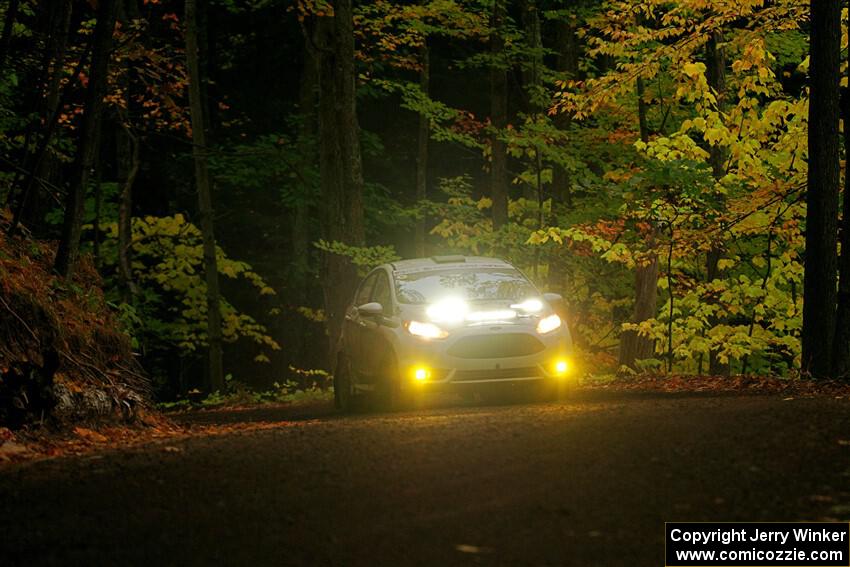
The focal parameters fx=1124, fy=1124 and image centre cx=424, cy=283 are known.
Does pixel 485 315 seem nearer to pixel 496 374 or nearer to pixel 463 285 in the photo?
pixel 496 374

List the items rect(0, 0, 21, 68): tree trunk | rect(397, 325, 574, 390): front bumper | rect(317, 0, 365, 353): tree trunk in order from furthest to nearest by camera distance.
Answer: rect(317, 0, 365, 353): tree trunk
rect(0, 0, 21, 68): tree trunk
rect(397, 325, 574, 390): front bumper

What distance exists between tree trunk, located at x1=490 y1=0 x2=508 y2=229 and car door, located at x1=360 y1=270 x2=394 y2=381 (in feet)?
38.9

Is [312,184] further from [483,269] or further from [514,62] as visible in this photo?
[483,269]

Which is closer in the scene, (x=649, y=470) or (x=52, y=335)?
(x=649, y=470)

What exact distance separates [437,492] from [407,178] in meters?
31.3

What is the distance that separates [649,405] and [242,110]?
26.4m

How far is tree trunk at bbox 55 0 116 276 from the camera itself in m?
13.2

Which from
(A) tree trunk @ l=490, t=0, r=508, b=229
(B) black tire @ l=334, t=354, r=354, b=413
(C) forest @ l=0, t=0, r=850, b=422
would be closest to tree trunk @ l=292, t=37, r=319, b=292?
(C) forest @ l=0, t=0, r=850, b=422

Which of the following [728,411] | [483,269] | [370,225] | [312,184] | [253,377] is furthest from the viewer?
[253,377]

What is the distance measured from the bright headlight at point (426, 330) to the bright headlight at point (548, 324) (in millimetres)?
1205

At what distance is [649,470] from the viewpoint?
23.7 feet

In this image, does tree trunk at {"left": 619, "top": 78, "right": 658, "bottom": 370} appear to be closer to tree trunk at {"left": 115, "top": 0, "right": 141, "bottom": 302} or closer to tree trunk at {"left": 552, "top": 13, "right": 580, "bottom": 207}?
tree trunk at {"left": 552, "top": 13, "right": 580, "bottom": 207}

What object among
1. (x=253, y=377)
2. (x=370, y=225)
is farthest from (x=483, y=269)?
(x=253, y=377)

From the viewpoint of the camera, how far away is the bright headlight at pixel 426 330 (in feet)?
43.2
